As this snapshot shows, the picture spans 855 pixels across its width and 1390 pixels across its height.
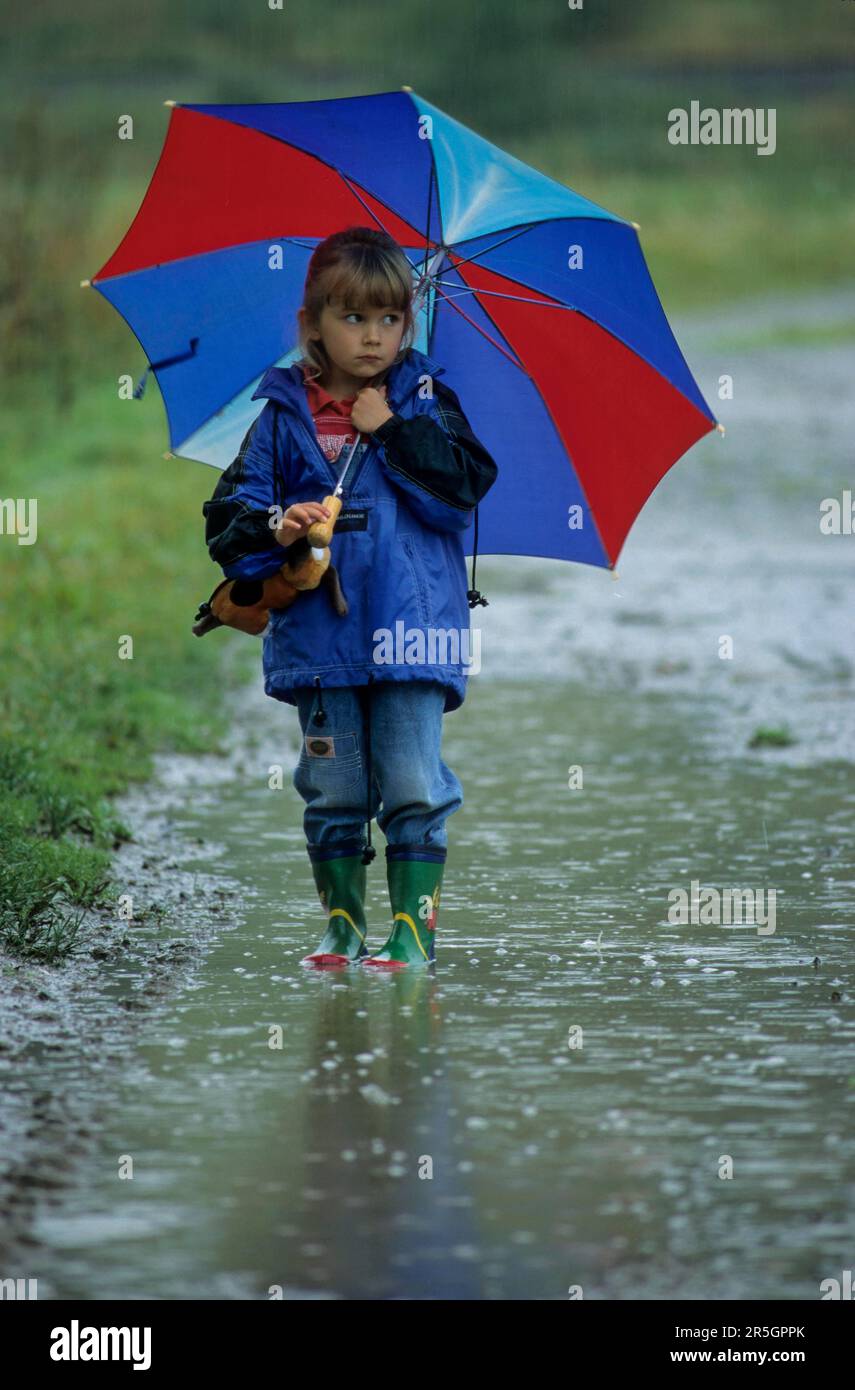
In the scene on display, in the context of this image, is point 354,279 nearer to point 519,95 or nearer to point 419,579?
point 419,579

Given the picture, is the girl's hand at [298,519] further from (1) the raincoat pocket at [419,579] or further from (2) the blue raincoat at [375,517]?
(1) the raincoat pocket at [419,579]

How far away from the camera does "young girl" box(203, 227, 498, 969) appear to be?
536 cm

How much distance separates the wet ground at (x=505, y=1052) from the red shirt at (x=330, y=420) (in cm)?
119

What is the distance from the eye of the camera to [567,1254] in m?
3.76

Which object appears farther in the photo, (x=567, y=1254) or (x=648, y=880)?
(x=648, y=880)

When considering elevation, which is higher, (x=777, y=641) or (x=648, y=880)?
(x=777, y=641)

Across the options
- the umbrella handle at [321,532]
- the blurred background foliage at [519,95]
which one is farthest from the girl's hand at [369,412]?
the blurred background foliage at [519,95]

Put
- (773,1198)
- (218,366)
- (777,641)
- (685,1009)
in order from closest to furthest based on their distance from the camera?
(773,1198) < (685,1009) < (218,366) < (777,641)

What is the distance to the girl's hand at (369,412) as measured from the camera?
5.38m

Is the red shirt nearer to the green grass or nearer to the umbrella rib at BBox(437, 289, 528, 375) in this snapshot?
the umbrella rib at BBox(437, 289, 528, 375)

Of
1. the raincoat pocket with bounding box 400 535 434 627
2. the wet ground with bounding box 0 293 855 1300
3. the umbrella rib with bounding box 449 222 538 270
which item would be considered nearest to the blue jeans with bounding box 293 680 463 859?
the raincoat pocket with bounding box 400 535 434 627

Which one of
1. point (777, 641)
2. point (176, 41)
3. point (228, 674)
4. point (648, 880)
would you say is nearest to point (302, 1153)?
point (648, 880)

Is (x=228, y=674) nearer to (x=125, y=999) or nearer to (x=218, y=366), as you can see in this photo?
(x=218, y=366)

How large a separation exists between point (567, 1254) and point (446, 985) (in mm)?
1740
